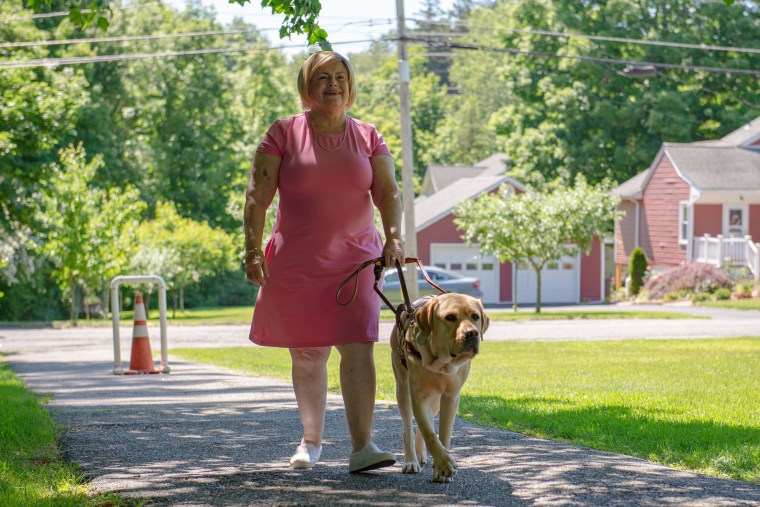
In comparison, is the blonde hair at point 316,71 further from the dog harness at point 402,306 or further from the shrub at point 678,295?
the shrub at point 678,295

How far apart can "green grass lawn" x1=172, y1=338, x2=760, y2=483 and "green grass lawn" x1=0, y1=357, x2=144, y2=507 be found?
3.05 m

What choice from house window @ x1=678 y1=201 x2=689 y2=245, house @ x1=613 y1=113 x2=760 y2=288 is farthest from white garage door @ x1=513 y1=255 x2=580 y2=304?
house window @ x1=678 y1=201 x2=689 y2=245

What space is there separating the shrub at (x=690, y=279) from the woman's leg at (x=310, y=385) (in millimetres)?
33421

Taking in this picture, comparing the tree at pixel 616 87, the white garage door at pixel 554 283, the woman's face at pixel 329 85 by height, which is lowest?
the white garage door at pixel 554 283

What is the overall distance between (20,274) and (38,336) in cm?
938

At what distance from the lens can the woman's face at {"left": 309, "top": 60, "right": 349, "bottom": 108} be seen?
612 cm

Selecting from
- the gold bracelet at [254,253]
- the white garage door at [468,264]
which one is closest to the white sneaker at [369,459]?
the gold bracelet at [254,253]

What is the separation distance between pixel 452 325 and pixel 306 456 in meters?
1.32

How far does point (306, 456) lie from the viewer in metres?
6.19

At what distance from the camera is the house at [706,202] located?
40.9 meters

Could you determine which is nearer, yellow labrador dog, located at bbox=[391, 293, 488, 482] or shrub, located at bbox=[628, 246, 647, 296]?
yellow labrador dog, located at bbox=[391, 293, 488, 482]

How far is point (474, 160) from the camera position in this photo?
85250 millimetres

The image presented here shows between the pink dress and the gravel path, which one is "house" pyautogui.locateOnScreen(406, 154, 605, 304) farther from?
the pink dress

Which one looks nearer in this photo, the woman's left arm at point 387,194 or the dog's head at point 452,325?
the dog's head at point 452,325
